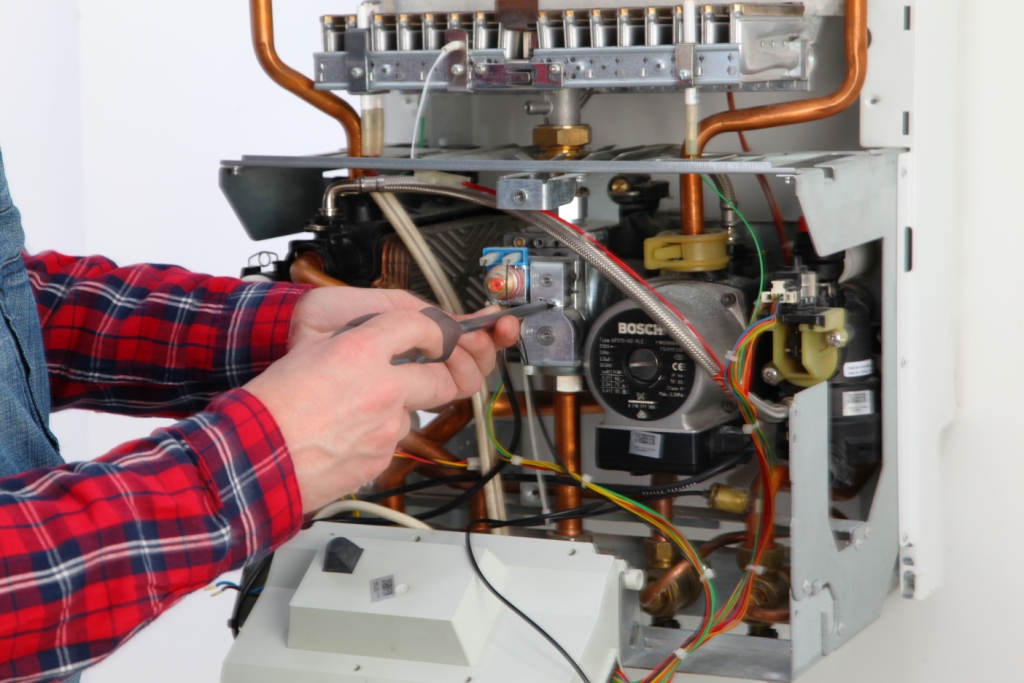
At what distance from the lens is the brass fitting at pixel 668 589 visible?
1210 mm

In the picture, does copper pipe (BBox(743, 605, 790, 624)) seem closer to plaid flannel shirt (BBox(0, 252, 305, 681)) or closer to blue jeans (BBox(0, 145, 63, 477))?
plaid flannel shirt (BBox(0, 252, 305, 681))

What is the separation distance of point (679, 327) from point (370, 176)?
1.44 feet

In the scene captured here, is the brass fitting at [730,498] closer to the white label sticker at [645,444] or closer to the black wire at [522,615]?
the white label sticker at [645,444]

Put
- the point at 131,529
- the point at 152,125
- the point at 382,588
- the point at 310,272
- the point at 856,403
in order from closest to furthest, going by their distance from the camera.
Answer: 1. the point at 131,529
2. the point at 382,588
3. the point at 856,403
4. the point at 310,272
5. the point at 152,125

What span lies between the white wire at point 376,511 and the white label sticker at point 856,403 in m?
0.43

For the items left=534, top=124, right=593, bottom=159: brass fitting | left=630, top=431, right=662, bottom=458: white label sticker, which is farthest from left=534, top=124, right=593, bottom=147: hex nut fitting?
left=630, top=431, right=662, bottom=458: white label sticker

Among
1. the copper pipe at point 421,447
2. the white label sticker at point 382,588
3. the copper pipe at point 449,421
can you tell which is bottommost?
the white label sticker at point 382,588

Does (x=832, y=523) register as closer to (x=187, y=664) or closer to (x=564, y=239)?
(x=564, y=239)

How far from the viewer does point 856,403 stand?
113 centimetres

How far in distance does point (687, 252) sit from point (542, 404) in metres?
0.28

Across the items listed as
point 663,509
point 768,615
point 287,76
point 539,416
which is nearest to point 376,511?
point 539,416

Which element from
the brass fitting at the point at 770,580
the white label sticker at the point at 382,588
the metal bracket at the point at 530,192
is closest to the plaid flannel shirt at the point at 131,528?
the white label sticker at the point at 382,588

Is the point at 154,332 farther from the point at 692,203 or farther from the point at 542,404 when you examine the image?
the point at 692,203

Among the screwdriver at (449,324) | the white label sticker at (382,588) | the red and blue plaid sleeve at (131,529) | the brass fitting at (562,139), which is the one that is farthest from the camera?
the brass fitting at (562,139)
